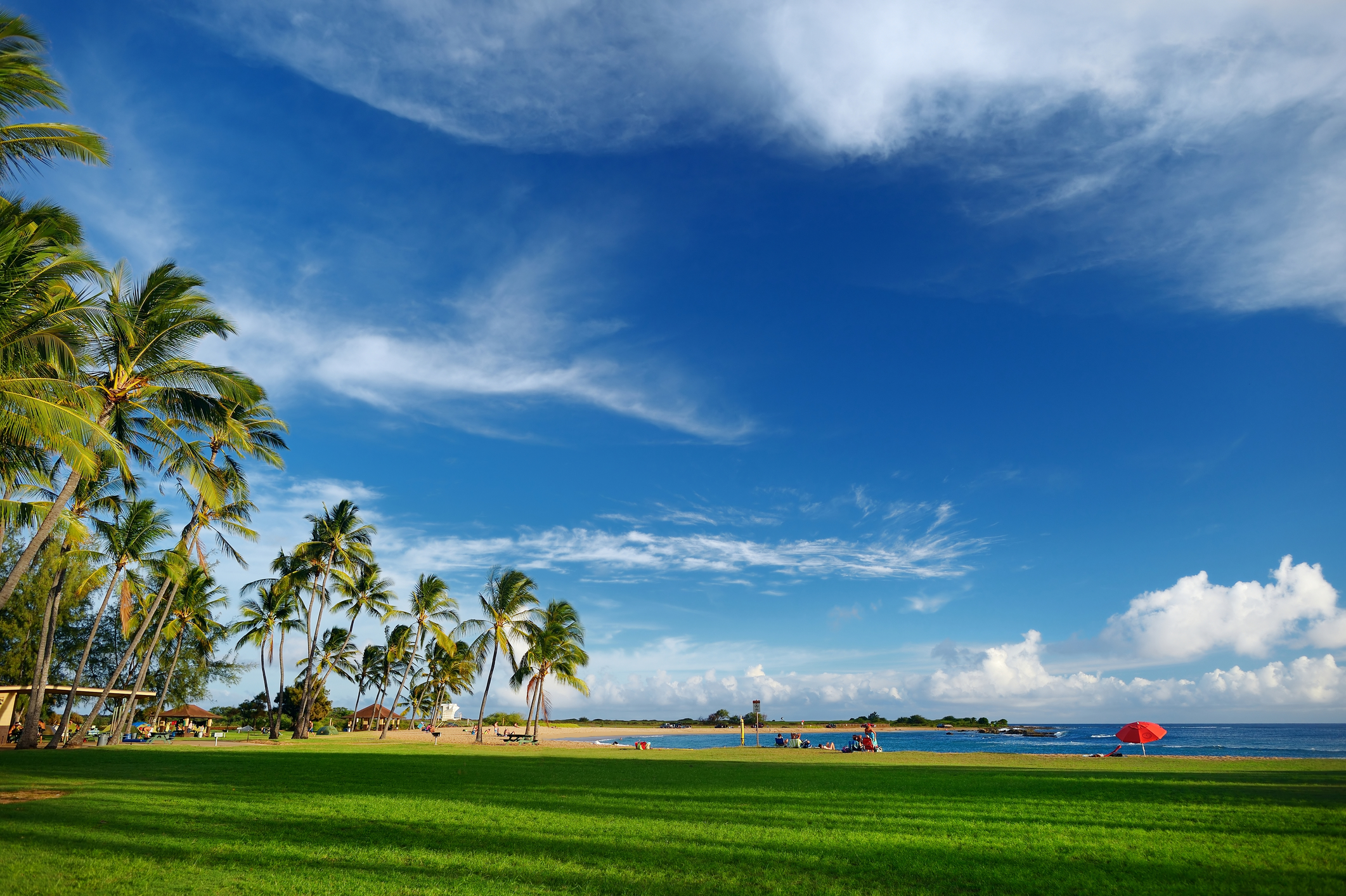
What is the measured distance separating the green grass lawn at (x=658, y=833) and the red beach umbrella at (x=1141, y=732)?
42.6 feet

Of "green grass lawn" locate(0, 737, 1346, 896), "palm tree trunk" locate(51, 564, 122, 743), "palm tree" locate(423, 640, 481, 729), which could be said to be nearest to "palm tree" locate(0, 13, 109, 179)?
"green grass lawn" locate(0, 737, 1346, 896)

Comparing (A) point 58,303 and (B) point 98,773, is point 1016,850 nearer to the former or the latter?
(B) point 98,773

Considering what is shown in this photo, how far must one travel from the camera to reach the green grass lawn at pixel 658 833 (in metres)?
6.55

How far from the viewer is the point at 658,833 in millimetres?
8859

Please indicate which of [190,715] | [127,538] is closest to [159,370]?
[127,538]

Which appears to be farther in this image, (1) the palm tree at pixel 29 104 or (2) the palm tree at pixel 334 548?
(2) the palm tree at pixel 334 548

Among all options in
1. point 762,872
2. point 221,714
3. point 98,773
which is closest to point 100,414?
point 98,773

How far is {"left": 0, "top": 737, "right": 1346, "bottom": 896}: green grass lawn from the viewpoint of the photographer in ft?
21.5

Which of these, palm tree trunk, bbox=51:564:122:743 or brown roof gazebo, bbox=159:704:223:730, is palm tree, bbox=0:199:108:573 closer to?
palm tree trunk, bbox=51:564:122:743

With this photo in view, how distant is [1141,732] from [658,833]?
96.3 feet

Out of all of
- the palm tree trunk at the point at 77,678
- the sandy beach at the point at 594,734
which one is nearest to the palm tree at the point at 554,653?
the sandy beach at the point at 594,734

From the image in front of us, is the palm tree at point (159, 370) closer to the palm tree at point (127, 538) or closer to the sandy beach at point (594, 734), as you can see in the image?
the palm tree at point (127, 538)

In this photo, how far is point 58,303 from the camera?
15219 millimetres

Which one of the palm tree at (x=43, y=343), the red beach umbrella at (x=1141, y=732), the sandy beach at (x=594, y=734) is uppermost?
the palm tree at (x=43, y=343)
